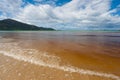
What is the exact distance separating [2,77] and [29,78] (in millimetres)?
1391

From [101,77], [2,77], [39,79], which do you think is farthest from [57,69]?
[2,77]

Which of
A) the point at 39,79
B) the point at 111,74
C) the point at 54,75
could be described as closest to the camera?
the point at 39,79

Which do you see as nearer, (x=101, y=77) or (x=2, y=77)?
(x=2, y=77)

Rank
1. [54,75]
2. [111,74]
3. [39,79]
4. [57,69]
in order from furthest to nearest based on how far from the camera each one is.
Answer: [57,69], [111,74], [54,75], [39,79]

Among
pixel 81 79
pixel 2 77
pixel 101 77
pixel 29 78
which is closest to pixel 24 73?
pixel 29 78

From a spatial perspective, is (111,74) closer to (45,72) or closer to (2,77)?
(45,72)

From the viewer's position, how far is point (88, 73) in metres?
5.96

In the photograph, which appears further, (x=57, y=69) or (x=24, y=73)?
(x=57, y=69)

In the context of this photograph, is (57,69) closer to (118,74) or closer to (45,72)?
(45,72)

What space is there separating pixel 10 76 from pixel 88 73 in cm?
435

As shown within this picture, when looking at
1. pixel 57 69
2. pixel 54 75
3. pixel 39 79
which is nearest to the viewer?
pixel 39 79

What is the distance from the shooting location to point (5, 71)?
5.85 meters

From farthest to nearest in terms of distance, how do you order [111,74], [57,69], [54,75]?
[57,69], [111,74], [54,75]

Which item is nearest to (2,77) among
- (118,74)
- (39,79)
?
(39,79)
